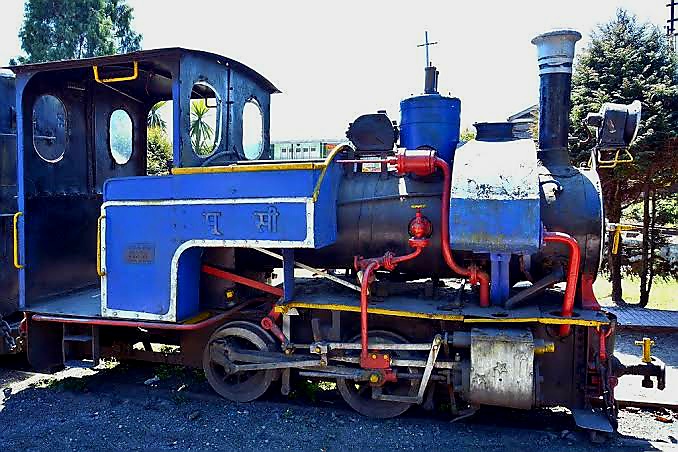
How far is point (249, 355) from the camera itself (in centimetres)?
505

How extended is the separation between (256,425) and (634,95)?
763 cm

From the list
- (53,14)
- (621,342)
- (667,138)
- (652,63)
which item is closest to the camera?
(621,342)

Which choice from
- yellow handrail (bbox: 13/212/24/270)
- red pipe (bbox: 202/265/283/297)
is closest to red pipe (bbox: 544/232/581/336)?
red pipe (bbox: 202/265/283/297)

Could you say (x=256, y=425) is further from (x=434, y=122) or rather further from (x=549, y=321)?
(x=434, y=122)

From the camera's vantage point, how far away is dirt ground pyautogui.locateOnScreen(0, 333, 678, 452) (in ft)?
14.7

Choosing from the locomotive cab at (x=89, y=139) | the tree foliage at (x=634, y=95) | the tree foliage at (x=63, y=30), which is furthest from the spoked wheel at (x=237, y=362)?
the tree foliage at (x=63, y=30)

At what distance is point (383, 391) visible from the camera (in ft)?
16.3

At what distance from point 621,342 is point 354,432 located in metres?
4.76

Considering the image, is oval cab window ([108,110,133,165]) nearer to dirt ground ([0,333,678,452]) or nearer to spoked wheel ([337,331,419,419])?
dirt ground ([0,333,678,452])

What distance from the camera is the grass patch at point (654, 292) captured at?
1042 centimetres

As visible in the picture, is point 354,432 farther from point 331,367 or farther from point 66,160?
point 66,160

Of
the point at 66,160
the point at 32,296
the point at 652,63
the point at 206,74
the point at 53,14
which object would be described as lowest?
the point at 32,296

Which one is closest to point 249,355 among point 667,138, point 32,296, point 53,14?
point 32,296

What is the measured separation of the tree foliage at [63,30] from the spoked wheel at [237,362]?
73.5ft
